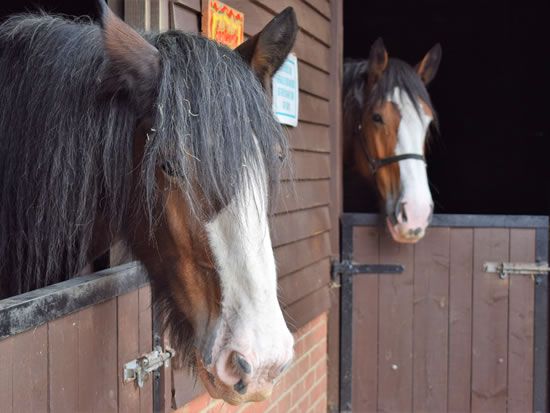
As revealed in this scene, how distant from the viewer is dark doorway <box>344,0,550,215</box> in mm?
6711

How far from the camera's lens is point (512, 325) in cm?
407

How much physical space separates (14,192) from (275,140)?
67 centimetres

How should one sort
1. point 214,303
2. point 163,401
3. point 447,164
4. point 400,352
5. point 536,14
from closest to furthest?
point 214,303, point 163,401, point 400,352, point 536,14, point 447,164

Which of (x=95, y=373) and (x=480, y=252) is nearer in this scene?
(x=95, y=373)

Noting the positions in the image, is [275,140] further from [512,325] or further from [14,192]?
[512,325]

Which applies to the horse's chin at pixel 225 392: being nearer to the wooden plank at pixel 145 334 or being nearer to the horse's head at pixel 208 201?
the horse's head at pixel 208 201

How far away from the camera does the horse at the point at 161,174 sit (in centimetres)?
153

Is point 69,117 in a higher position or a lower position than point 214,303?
higher

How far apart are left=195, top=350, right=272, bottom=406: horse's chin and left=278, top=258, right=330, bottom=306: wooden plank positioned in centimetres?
147

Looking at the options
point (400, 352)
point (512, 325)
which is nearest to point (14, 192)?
point (400, 352)

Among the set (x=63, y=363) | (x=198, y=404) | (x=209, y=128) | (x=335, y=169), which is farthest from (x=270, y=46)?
(x=335, y=169)

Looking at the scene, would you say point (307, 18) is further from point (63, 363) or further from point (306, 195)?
point (63, 363)

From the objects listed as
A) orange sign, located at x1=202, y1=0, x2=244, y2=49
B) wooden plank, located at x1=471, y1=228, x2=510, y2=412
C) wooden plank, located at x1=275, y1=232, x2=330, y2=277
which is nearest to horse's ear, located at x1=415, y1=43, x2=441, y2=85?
wooden plank, located at x1=471, y1=228, x2=510, y2=412

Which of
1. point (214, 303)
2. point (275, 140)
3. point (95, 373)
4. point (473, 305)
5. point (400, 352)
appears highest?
point (275, 140)
